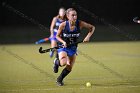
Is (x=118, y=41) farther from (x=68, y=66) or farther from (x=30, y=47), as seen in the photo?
(x=68, y=66)

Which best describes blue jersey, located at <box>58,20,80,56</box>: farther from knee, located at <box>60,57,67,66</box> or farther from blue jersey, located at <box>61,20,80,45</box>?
knee, located at <box>60,57,67,66</box>

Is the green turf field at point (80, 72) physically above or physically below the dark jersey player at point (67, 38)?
below

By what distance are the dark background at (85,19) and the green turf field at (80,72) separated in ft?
13.1

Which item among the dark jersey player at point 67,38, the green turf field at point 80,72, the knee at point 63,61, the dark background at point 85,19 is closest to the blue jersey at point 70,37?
the dark jersey player at point 67,38

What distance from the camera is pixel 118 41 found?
80.0ft

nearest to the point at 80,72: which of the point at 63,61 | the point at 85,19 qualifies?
the point at 63,61

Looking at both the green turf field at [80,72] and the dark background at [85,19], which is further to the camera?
the dark background at [85,19]

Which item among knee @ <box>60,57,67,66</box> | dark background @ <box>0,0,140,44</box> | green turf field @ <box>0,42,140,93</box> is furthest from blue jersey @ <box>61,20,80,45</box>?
dark background @ <box>0,0,140,44</box>

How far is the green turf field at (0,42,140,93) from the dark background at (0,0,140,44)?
3.99 metres

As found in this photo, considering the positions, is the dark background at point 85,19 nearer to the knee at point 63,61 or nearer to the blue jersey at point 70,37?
the blue jersey at point 70,37


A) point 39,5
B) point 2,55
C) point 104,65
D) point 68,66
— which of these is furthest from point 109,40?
point 68,66

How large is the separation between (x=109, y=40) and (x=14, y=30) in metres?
5.02

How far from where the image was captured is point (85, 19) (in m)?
24.4

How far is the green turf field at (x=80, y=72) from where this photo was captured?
10164mm
